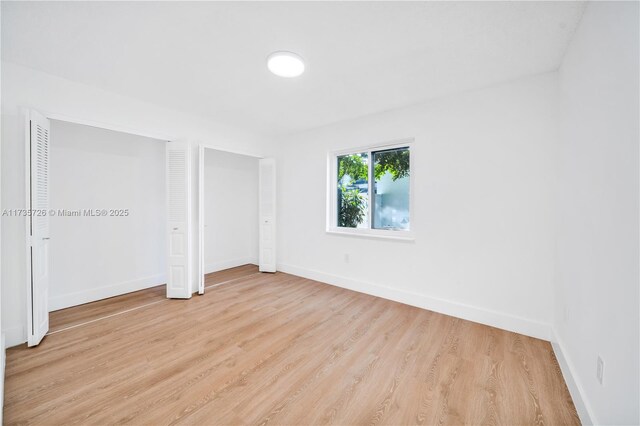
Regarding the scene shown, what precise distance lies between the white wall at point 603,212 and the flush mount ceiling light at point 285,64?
199 centimetres

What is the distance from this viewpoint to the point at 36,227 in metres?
2.39

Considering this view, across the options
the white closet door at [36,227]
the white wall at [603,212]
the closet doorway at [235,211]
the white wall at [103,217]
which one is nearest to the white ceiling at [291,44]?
the white wall at [603,212]

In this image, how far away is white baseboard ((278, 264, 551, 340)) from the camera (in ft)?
8.38

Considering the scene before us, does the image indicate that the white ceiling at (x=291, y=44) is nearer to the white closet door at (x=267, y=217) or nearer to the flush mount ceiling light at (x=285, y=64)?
the flush mount ceiling light at (x=285, y=64)

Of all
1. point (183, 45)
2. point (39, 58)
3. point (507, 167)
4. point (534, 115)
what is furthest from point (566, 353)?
point (39, 58)

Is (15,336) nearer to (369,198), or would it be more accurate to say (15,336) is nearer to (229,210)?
(229,210)

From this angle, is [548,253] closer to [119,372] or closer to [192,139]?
[119,372]

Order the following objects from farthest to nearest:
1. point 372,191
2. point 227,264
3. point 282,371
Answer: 1. point 227,264
2. point 372,191
3. point 282,371

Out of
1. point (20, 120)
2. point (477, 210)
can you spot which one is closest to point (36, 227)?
point (20, 120)

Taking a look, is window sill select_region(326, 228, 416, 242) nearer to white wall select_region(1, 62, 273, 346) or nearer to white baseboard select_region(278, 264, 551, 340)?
white baseboard select_region(278, 264, 551, 340)

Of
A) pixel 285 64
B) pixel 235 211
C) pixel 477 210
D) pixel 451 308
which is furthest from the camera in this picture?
pixel 235 211

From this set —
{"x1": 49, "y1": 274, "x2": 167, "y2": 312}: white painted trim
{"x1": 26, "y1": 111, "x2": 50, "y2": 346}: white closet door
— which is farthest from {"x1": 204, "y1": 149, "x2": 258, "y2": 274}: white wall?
{"x1": 26, "y1": 111, "x2": 50, "y2": 346}: white closet door

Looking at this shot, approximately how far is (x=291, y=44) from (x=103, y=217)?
341 centimetres

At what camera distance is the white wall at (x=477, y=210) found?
2533 millimetres
